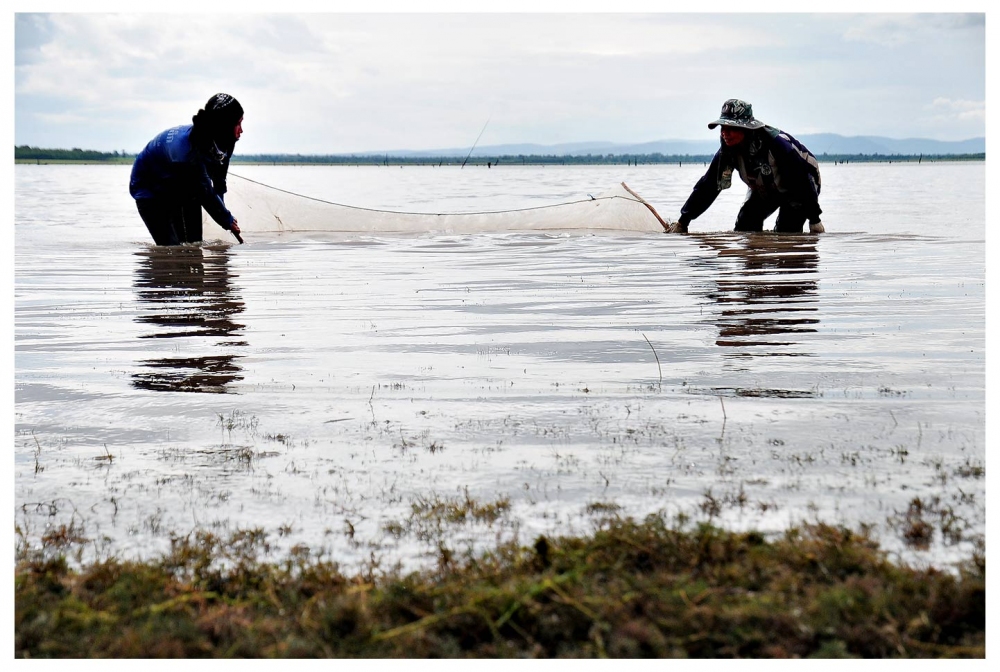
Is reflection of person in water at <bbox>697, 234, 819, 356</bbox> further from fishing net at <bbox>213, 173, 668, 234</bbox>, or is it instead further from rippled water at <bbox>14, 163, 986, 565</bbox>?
fishing net at <bbox>213, 173, 668, 234</bbox>

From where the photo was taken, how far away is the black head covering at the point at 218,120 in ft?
34.3

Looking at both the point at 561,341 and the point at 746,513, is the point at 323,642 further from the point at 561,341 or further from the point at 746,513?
the point at 561,341

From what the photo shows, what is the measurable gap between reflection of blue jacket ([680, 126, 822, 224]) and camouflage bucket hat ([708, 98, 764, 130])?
7.2 inches

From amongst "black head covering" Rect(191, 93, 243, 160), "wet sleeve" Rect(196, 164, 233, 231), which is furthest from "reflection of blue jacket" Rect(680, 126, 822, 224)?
"wet sleeve" Rect(196, 164, 233, 231)

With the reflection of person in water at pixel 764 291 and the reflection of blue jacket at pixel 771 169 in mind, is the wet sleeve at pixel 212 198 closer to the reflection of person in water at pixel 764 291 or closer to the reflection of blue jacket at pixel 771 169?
the reflection of person in water at pixel 764 291

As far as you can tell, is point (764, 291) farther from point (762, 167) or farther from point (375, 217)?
point (375, 217)

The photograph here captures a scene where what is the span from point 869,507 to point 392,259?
9.14 metres

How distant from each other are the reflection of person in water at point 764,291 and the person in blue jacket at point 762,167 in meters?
0.53

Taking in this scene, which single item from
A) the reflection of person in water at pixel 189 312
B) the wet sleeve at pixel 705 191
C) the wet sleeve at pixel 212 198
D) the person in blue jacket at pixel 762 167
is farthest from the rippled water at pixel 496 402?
the wet sleeve at pixel 705 191

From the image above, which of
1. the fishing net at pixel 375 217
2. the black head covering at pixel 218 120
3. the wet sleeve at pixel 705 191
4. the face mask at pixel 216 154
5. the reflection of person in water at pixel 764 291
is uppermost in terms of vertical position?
the black head covering at pixel 218 120

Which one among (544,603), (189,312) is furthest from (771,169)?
(544,603)

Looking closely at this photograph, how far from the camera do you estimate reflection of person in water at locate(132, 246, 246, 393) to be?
5328 millimetres
